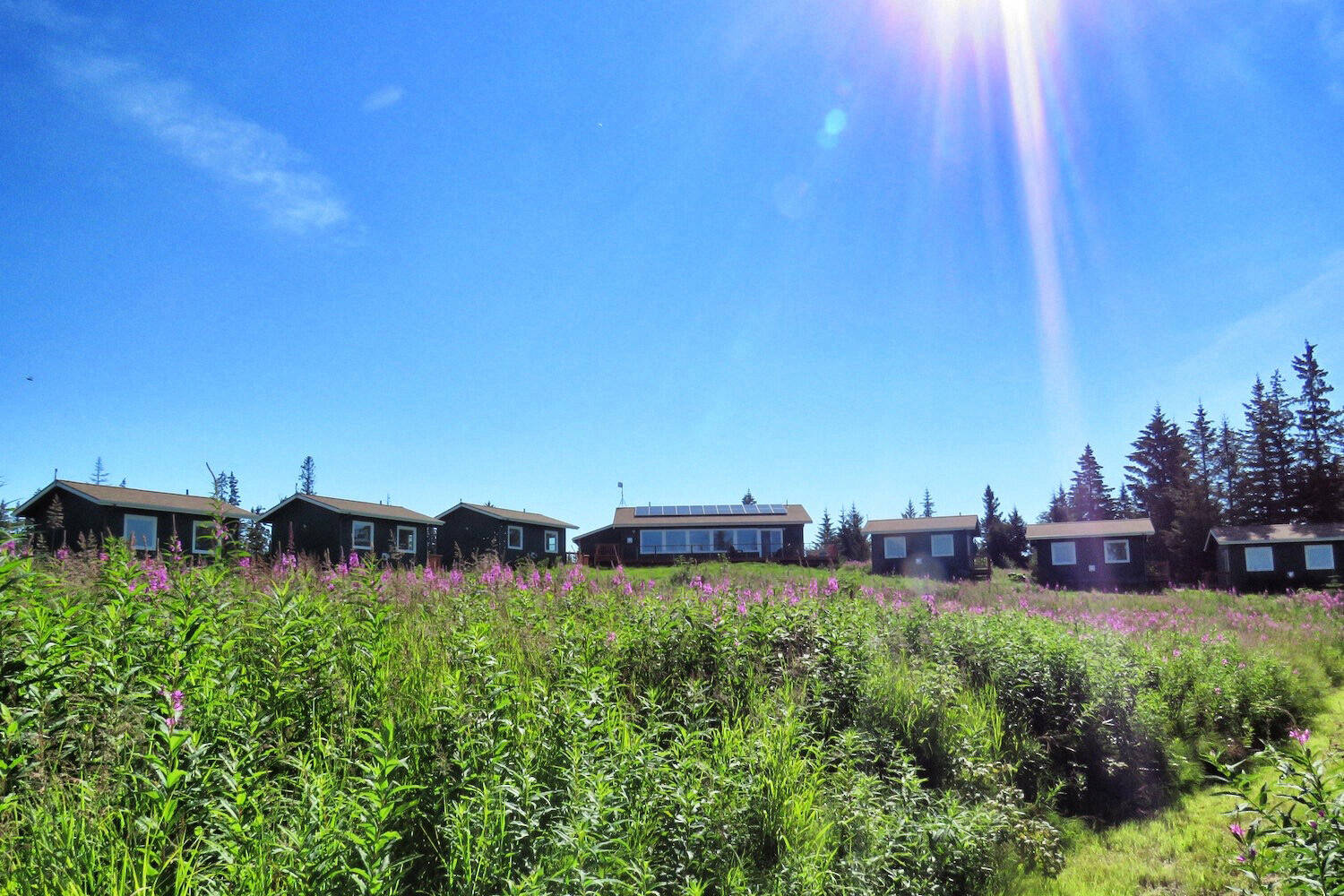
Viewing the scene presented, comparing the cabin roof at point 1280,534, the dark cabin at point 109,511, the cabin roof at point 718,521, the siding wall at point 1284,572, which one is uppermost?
the dark cabin at point 109,511

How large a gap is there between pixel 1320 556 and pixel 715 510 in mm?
26099

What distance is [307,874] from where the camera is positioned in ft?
7.75

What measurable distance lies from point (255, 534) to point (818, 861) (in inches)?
279

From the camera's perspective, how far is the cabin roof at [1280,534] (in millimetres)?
28031

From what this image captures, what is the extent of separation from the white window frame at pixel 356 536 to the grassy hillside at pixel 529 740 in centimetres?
2268

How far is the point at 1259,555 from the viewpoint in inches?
1153

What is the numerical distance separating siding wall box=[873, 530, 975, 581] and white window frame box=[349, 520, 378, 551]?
76.5ft

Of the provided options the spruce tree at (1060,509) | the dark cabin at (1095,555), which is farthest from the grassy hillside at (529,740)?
the spruce tree at (1060,509)

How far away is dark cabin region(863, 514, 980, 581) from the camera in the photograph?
3334 cm

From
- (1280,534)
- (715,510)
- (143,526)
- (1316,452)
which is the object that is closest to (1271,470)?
(1316,452)

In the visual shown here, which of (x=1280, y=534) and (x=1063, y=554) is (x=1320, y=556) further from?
(x=1063, y=554)

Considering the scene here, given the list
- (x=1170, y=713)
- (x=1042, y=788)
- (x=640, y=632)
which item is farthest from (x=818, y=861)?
(x=1170, y=713)

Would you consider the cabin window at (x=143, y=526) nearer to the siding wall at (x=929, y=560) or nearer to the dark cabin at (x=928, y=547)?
the siding wall at (x=929, y=560)

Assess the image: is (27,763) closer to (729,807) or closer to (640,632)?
(729,807)
